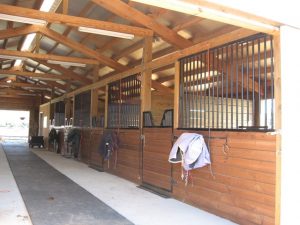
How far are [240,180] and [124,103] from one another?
3962mm

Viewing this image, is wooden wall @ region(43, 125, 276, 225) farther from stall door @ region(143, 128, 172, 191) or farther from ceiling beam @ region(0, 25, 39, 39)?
ceiling beam @ region(0, 25, 39, 39)

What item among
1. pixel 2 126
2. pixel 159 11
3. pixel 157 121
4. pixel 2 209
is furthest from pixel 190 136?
pixel 2 126

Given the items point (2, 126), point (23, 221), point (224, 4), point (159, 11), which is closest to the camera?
point (224, 4)

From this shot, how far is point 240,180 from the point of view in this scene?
3623 mm

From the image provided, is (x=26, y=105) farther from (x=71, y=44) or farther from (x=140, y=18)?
(x=140, y=18)

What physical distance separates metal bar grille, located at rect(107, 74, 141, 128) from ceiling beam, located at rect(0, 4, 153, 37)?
2.90ft

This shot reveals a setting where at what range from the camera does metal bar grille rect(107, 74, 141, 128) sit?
6694 millimetres

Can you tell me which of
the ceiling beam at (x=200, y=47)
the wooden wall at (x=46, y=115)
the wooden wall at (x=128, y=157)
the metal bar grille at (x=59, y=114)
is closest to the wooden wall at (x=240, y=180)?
the ceiling beam at (x=200, y=47)

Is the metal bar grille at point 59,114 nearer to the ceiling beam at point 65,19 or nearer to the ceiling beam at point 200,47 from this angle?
the ceiling beam at point 200,47

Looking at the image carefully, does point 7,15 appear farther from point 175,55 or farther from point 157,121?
point 157,121

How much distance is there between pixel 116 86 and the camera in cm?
777
